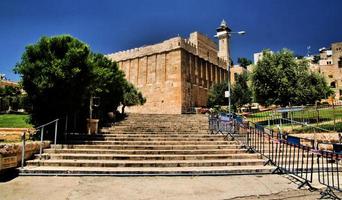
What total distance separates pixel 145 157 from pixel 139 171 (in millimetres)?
1439

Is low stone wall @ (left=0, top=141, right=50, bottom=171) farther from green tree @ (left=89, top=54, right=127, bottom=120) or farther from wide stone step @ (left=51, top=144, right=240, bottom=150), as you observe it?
green tree @ (left=89, top=54, right=127, bottom=120)

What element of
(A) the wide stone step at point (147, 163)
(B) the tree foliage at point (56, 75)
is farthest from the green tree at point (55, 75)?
(A) the wide stone step at point (147, 163)

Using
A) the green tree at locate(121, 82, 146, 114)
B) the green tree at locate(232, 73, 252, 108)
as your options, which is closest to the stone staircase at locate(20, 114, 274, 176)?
the green tree at locate(121, 82, 146, 114)

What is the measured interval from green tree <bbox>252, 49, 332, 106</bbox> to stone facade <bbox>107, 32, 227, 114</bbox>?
14277mm

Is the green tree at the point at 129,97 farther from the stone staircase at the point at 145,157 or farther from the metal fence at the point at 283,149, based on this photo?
the stone staircase at the point at 145,157

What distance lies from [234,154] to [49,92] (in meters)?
6.50

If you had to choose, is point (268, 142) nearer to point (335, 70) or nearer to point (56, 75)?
point (56, 75)

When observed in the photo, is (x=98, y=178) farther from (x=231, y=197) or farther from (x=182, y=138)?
(x=182, y=138)

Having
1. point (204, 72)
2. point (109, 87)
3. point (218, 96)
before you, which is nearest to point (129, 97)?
point (109, 87)

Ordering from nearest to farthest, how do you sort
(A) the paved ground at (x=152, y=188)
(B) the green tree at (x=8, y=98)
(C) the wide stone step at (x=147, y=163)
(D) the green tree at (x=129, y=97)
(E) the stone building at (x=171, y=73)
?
(A) the paved ground at (x=152, y=188) → (C) the wide stone step at (x=147, y=163) → (D) the green tree at (x=129, y=97) → (B) the green tree at (x=8, y=98) → (E) the stone building at (x=171, y=73)

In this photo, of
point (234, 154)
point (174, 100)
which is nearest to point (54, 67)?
point (234, 154)

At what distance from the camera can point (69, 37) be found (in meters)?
10.9

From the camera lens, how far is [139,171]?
7.28 meters

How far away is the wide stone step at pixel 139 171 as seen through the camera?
7.14 metres
